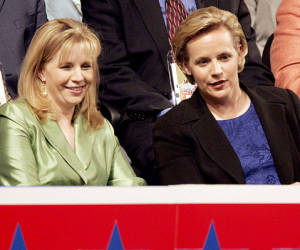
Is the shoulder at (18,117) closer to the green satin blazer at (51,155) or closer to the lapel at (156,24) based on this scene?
the green satin blazer at (51,155)

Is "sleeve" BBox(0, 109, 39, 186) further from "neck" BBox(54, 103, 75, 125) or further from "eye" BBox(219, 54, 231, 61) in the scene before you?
"eye" BBox(219, 54, 231, 61)

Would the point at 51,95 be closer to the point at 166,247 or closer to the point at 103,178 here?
the point at 103,178

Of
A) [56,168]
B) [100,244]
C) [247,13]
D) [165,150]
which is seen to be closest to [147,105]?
[165,150]

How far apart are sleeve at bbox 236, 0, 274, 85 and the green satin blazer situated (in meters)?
0.97

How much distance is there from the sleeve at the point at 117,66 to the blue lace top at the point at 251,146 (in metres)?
0.53

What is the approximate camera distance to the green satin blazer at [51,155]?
218cm

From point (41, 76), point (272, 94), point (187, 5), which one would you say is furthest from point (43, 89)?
point (187, 5)

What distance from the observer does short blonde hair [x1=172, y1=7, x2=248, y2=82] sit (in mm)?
2373

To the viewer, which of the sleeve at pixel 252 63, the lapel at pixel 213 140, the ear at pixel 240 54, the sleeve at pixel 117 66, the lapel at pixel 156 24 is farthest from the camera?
the sleeve at pixel 252 63

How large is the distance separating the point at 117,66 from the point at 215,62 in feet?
2.35

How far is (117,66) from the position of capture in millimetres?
2953

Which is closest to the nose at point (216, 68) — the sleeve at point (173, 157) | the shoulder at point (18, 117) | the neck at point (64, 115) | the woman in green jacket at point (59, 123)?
the sleeve at point (173, 157)

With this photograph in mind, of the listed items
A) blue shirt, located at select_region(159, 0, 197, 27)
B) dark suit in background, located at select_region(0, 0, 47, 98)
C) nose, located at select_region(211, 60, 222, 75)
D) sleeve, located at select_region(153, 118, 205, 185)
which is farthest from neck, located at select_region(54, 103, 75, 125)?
blue shirt, located at select_region(159, 0, 197, 27)

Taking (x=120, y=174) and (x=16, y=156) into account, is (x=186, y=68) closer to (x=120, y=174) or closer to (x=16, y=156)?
(x=120, y=174)
